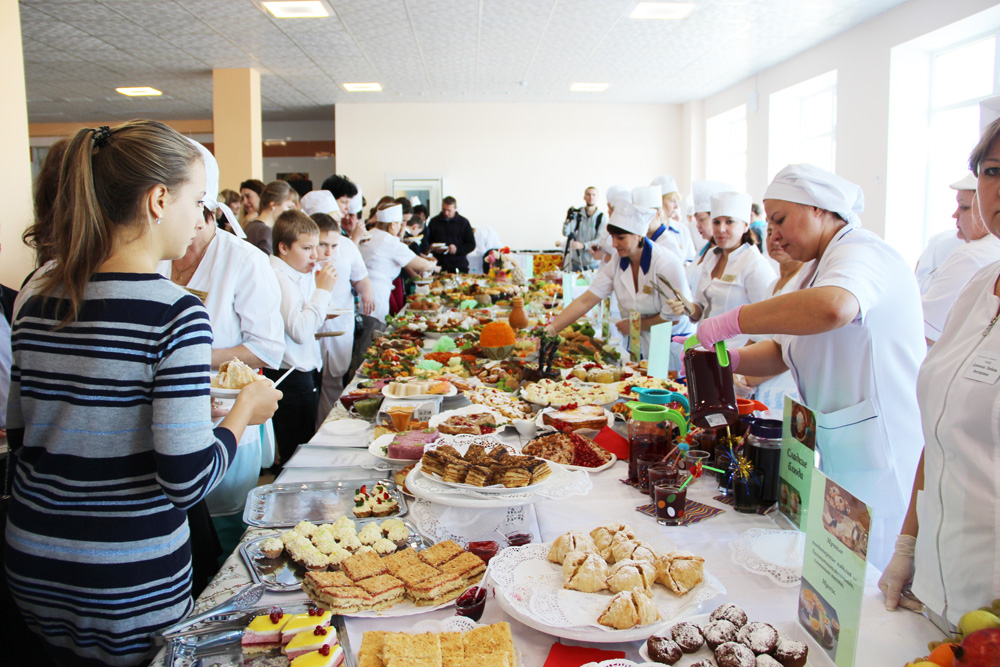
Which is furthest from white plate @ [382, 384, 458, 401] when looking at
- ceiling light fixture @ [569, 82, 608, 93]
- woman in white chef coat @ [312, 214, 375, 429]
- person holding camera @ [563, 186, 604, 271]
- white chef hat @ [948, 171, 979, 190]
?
ceiling light fixture @ [569, 82, 608, 93]

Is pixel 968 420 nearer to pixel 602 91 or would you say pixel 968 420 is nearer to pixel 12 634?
pixel 12 634

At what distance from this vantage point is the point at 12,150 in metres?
4.41

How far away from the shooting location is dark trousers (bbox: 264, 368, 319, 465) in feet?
10.5

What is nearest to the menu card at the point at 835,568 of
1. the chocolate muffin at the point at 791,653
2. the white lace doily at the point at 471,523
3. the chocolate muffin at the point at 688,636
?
the chocolate muffin at the point at 791,653

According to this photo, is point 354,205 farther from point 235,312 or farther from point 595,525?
point 595,525

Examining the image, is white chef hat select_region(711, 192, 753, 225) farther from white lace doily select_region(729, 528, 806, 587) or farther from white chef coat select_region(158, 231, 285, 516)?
white lace doily select_region(729, 528, 806, 587)

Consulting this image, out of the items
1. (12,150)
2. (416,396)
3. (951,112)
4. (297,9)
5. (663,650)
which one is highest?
(297,9)

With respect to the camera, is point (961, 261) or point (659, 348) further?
point (961, 261)

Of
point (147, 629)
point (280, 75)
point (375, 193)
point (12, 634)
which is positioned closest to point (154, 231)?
point (147, 629)

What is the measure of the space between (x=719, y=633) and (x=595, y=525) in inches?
19.2

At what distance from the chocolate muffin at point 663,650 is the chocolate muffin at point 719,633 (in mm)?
46

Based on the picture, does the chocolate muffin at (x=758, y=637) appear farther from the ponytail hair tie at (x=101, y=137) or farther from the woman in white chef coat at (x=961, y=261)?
the woman in white chef coat at (x=961, y=261)

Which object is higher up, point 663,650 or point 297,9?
point 297,9

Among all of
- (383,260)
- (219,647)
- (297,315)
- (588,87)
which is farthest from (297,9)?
(219,647)
